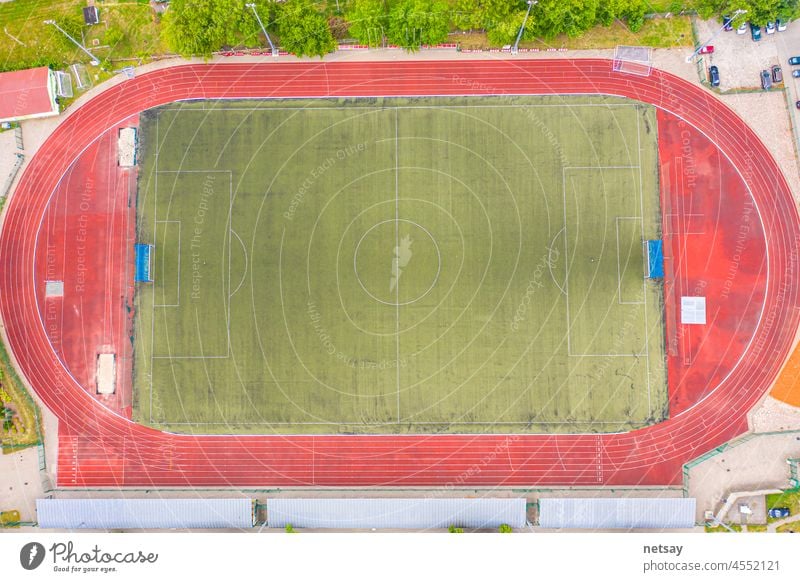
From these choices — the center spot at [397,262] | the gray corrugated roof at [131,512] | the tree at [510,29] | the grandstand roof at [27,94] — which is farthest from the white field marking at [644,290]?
the grandstand roof at [27,94]

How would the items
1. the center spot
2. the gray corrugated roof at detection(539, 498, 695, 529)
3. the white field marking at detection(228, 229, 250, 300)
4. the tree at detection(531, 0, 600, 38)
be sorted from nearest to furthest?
the gray corrugated roof at detection(539, 498, 695, 529), the tree at detection(531, 0, 600, 38), the center spot, the white field marking at detection(228, 229, 250, 300)

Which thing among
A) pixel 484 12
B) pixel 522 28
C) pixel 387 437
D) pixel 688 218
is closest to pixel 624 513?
pixel 387 437

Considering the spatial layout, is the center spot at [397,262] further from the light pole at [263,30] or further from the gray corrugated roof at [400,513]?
the light pole at [263,30]

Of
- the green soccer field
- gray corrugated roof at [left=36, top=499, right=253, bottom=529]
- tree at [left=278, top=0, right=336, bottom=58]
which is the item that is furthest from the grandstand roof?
gray corrugated roof at [left=36, top=499, right=253, bottom=529]

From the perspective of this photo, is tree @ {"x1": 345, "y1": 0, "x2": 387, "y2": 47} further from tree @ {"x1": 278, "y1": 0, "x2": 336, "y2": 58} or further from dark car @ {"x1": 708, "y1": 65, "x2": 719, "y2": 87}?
dark car @ {"x1": 708, "y1": 65, "x2": 719, "y2": 87}

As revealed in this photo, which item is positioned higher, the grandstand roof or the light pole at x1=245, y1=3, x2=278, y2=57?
the light pole at x1=245, y1=3, x2=278, y2=57
